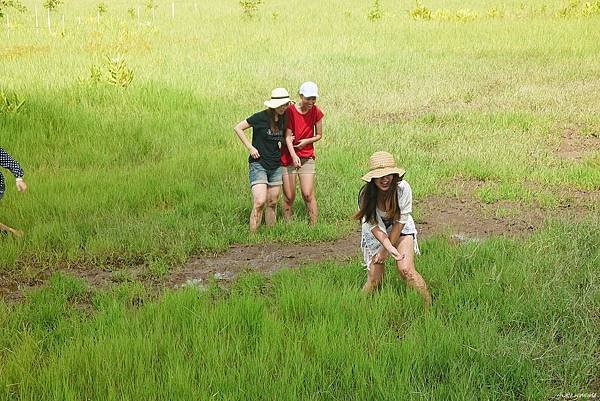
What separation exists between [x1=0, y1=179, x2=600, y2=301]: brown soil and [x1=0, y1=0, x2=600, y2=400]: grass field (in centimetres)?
17

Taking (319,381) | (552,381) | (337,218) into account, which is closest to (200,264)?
(337,218)

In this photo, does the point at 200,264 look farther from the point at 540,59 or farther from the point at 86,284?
Result: the point at 540,59

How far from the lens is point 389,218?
4840 millimetres

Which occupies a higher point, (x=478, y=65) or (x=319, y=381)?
(x=478, y=65)

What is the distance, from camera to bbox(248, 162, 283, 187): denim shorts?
23.1 ft

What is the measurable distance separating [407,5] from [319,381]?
92.7ft

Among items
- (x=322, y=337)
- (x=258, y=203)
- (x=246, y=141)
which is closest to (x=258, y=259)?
(x=258, y=203)

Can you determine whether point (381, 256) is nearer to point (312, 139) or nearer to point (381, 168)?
point (381, 168)

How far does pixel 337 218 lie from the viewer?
749 cm

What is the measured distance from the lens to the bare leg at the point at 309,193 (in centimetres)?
728

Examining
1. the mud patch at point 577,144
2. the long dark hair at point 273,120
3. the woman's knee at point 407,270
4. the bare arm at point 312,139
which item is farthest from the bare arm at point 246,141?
the mud patch at point 577,144

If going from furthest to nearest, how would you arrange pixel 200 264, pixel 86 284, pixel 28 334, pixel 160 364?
pixel 200 264 → pixel 86 284 → pixel 28 334 → pixel 160 364

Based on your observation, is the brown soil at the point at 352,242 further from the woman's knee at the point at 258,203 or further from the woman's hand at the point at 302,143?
the woman's hand at the point at 302,143

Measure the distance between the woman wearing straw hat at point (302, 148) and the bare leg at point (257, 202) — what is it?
432 mm
